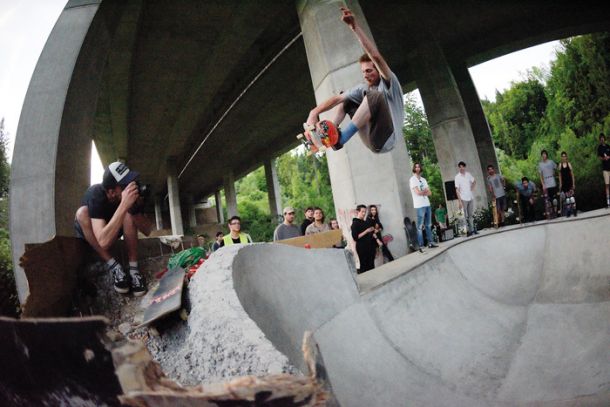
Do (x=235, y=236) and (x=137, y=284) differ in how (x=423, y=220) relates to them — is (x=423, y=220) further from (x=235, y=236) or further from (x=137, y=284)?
(x=137, y=284)

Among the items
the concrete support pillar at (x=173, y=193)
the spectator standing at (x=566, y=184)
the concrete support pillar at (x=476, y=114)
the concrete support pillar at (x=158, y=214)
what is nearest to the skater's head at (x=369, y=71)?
the spectator standing at (x=566, y=184)

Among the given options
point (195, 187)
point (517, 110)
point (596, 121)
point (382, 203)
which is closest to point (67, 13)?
point (382, 203)

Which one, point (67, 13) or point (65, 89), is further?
point (67, 13)

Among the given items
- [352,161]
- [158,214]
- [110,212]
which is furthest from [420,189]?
[158,214]

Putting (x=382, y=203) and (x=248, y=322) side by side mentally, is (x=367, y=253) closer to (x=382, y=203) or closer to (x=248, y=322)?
(x=382, y=203)

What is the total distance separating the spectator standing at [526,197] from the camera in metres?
8.17

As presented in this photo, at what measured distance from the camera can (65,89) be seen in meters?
6.10

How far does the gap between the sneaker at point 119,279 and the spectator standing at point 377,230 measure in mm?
4687

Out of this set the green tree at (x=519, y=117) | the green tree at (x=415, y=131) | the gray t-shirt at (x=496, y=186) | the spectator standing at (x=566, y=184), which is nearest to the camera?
the spectator standing at (x=566, y=184)

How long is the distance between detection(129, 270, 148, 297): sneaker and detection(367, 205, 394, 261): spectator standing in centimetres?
457

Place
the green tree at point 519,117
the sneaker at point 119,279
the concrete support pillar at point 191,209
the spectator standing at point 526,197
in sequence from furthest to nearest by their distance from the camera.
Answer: the concrete support pillar at point 191,209
the green tree at point 519,117
the spectator standing at point 526,197
the sneaker at point 119,279

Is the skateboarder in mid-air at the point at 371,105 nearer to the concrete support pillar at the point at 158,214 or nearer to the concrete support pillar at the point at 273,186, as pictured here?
the concrete support pillar at the point at 273,186

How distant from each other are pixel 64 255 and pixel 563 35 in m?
17.8

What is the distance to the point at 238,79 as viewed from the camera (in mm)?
15555
